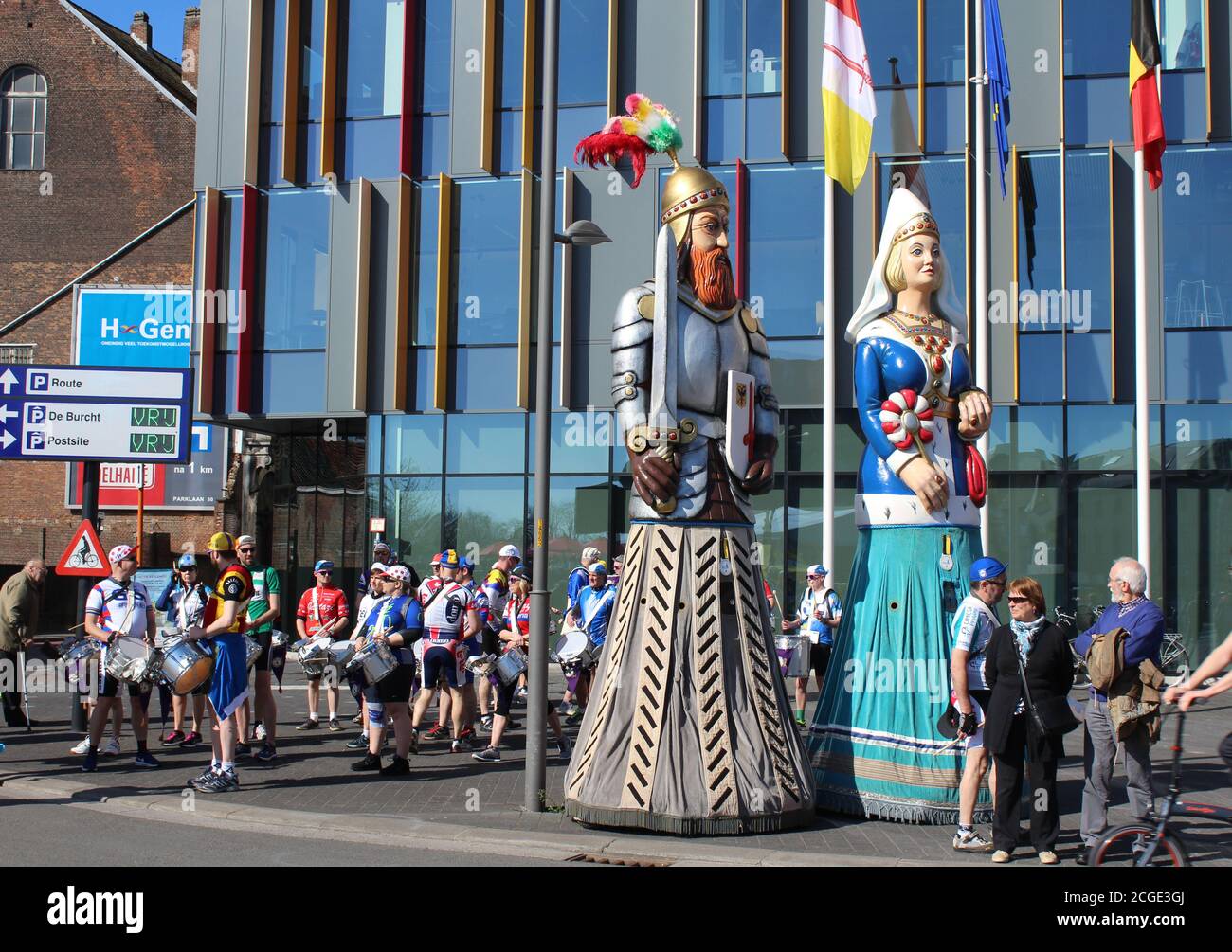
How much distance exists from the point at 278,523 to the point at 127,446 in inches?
544

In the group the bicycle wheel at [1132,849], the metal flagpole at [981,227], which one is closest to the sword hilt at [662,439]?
the bicycle wheel at [1132,849]

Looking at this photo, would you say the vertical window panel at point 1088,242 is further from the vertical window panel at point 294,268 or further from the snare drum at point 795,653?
the vertical window panel at point 294,268

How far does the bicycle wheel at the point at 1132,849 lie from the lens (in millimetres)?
6188

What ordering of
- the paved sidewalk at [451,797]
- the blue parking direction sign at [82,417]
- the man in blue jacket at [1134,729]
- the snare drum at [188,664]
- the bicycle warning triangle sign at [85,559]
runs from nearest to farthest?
the man in blue jacket at [1134,729] < the paved sidewalk at [451,797] < the snare drum at [188,664] < the bicycle warning triangle sign at [85,559] < the blue parking direction sign at [82,417]

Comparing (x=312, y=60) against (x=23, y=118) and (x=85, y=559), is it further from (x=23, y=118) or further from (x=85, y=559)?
(x=23, y=118)

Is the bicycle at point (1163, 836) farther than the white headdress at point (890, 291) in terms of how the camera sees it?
No

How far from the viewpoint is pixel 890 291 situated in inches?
392

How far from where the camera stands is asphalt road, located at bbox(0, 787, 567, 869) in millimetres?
7961

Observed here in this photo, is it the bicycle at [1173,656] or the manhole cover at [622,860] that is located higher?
the bicycle at [1173,656]

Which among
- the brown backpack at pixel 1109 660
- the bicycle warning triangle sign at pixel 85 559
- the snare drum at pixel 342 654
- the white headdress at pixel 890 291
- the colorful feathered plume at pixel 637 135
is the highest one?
the colorful feathered plume at pixel 637 135

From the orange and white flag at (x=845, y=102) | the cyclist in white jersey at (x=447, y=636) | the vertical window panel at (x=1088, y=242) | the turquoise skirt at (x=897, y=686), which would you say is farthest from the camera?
the vertical window panel at (x=1088, y=242)

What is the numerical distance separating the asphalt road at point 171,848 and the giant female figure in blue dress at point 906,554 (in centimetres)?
244

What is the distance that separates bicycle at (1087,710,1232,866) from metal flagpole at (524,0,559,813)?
4.34m

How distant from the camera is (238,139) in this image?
24.4 m
